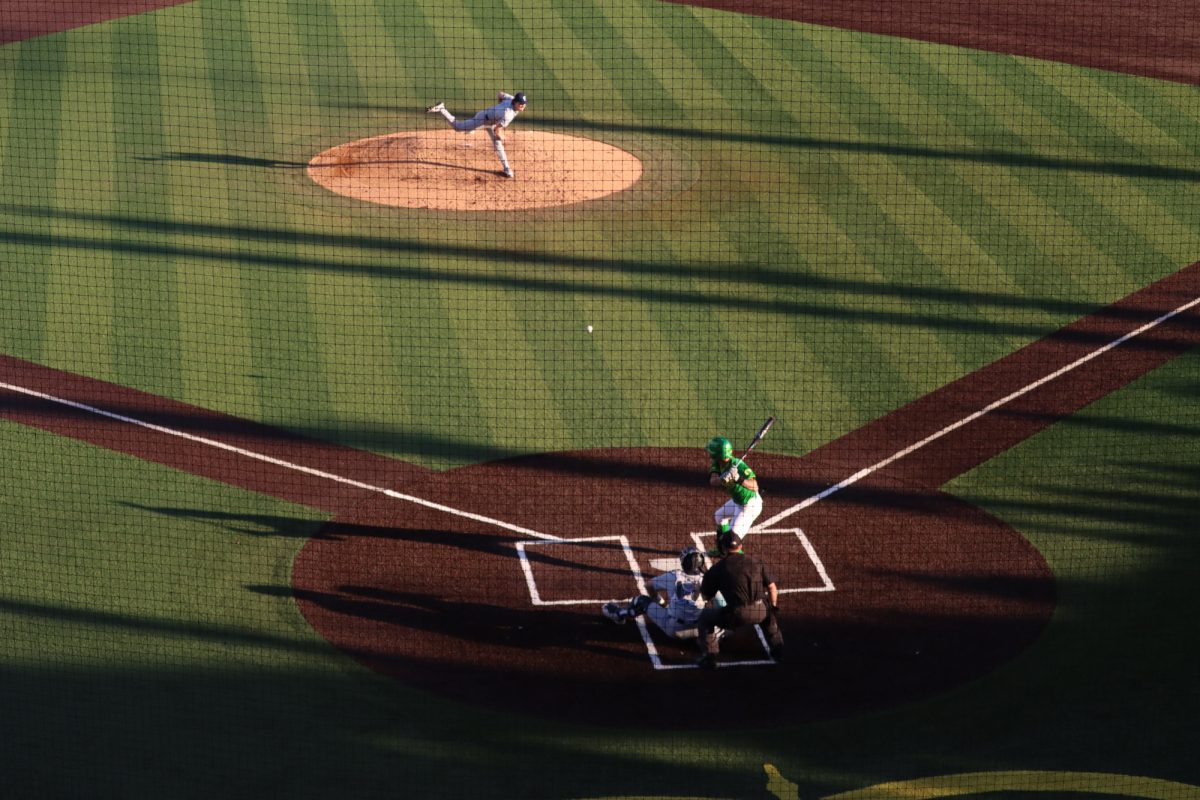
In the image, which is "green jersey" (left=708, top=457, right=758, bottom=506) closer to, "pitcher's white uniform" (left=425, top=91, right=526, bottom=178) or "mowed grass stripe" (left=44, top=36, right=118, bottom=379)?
"mowed grass stripe" (left=44, top=36, right=118, bottom=379)

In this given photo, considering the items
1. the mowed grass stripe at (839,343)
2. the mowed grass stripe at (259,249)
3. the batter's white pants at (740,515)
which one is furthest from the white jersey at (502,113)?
the batter's white pants at (740,515)

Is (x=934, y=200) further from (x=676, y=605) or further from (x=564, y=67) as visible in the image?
(x=676, y=605)

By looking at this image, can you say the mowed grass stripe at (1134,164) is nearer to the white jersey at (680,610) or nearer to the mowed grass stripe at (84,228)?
the white jersey at (680,610)

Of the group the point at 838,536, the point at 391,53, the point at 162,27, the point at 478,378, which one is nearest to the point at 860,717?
the point at 838,536

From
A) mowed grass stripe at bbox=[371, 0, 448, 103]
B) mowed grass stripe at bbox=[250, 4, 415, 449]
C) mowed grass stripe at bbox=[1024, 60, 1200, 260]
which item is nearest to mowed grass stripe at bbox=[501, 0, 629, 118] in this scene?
mowed grass stripe at bbox=[371, 0, 448, 103]

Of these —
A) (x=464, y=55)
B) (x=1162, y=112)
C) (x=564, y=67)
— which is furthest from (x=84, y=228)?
(x=1162, y=112)
